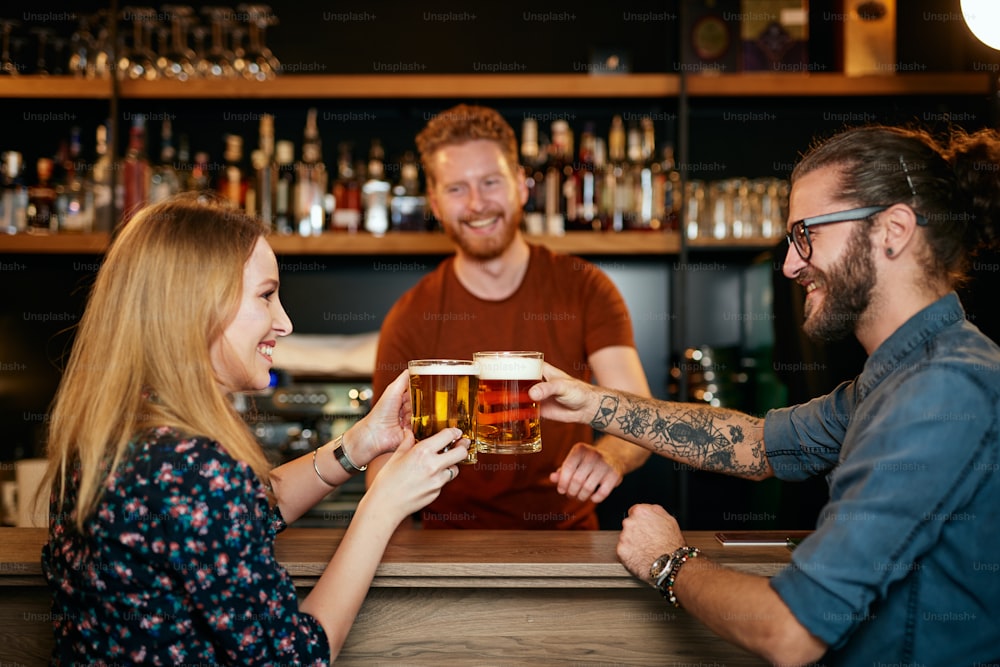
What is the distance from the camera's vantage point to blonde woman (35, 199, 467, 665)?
109 centimetres

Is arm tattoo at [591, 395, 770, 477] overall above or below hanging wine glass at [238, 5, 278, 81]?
below

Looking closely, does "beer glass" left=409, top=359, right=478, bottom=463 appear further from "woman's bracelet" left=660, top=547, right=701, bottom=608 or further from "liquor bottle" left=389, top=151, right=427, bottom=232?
"liquor bottle" left=389, top=151, right=427, bottom=232

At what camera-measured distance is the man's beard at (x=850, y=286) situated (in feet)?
4.33

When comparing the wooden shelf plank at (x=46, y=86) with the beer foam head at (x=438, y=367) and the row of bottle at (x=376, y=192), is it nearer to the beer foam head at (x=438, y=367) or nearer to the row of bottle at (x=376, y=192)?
the row of bottle at (x=376, y=192)

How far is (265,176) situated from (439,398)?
2079mm

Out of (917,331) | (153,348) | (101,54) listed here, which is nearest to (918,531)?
(917,331)

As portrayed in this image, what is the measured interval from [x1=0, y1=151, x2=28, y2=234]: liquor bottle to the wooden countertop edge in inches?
77.6

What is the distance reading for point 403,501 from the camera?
52.4 inches

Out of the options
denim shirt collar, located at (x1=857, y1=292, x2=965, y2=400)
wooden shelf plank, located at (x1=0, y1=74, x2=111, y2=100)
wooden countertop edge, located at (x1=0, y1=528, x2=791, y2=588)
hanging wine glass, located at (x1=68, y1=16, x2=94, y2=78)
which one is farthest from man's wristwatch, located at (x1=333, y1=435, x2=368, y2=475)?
hanging wine glass, located at (x1=68, y1=16, x2=94, y2=78)

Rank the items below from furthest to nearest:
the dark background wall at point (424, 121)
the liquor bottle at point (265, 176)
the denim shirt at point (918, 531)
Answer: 1. the dark background wall at point (424, 121)
2. the liquor bottle at point (265, 176)
3. the denim shirt at point (918, 531)

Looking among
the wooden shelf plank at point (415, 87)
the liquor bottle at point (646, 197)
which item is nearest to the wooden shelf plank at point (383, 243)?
the liquor bottle at point (646, 197)

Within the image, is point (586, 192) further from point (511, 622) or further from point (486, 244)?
point (511, 622)

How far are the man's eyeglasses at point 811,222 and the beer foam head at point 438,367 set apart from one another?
1.89 feet

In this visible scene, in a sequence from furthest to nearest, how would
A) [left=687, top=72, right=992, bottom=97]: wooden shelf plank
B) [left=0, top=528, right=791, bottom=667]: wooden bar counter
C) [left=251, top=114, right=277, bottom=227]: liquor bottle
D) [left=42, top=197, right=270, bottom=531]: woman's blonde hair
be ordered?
[left=251, top=114, right=277, bottom=227]: liquor bottle → [left=687, top=72, right=992, bottom=97]: wooden shelf plank → [left=0, top=528, right=791, bottom=667]: wooden bar counter → [left=42, top=197, right=270, bottom=531]: woman's blonde hair
